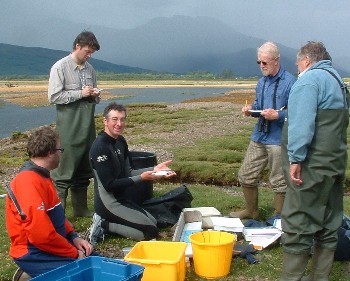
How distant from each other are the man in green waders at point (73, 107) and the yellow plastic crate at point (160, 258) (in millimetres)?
2690

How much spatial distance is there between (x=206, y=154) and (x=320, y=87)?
12.3 meters

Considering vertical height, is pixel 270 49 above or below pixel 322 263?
above

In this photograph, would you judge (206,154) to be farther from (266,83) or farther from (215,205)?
(266,83)

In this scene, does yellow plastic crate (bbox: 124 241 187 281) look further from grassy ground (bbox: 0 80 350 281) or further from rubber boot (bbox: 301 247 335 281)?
rubber boot (bbox: 301 247 335 281)

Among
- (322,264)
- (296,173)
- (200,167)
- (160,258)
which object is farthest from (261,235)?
(200,167)

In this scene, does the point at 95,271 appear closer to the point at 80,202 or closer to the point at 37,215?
the point at 37,215

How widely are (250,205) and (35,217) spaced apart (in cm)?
475

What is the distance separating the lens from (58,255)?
211 inches

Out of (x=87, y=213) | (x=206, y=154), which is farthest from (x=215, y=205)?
(x=206, y=154)

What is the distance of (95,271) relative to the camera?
5070 millimetres

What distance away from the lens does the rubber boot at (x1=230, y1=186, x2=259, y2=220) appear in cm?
867

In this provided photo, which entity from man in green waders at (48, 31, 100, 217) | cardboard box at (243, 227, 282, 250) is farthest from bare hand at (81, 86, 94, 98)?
cardboard box at (243, 227, 282, 250)

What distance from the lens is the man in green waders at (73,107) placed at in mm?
8148

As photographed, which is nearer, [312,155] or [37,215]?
[37,215]
